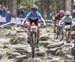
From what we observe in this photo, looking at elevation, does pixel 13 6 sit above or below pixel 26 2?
above

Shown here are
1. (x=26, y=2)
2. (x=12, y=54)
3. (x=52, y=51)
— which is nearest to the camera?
(x=12, y=54)

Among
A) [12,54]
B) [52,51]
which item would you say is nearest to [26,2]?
[52,51]

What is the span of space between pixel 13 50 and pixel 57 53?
1.62 metres

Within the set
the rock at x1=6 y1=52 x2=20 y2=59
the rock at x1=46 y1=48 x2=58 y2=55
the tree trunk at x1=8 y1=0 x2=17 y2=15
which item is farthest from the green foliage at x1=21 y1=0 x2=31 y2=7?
the rock at x1=6 y1=52 x2=20 y2=59

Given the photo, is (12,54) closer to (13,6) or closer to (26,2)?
(13,6)

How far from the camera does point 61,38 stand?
18.1 metres

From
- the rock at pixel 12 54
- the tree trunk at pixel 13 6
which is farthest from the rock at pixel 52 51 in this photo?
the tree trunk at pixel 13 6

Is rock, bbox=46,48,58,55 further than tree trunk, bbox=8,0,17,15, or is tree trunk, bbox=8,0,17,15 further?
tree trunk, bbox=8,0,17,15

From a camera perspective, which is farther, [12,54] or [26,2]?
[26,2]

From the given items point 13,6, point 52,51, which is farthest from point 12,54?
point 13,6

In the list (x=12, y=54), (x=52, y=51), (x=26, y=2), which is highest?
(x=12, y=54)

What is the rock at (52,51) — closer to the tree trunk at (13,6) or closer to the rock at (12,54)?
the rock at (12,54)

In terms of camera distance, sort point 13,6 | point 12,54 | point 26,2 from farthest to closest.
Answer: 1. point 26,2
2. point 13,6
3. point 12,54

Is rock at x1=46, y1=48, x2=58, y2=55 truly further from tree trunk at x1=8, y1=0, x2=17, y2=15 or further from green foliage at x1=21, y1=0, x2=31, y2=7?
green foliage at x1=21, y1=0, x2=31, y2=7
